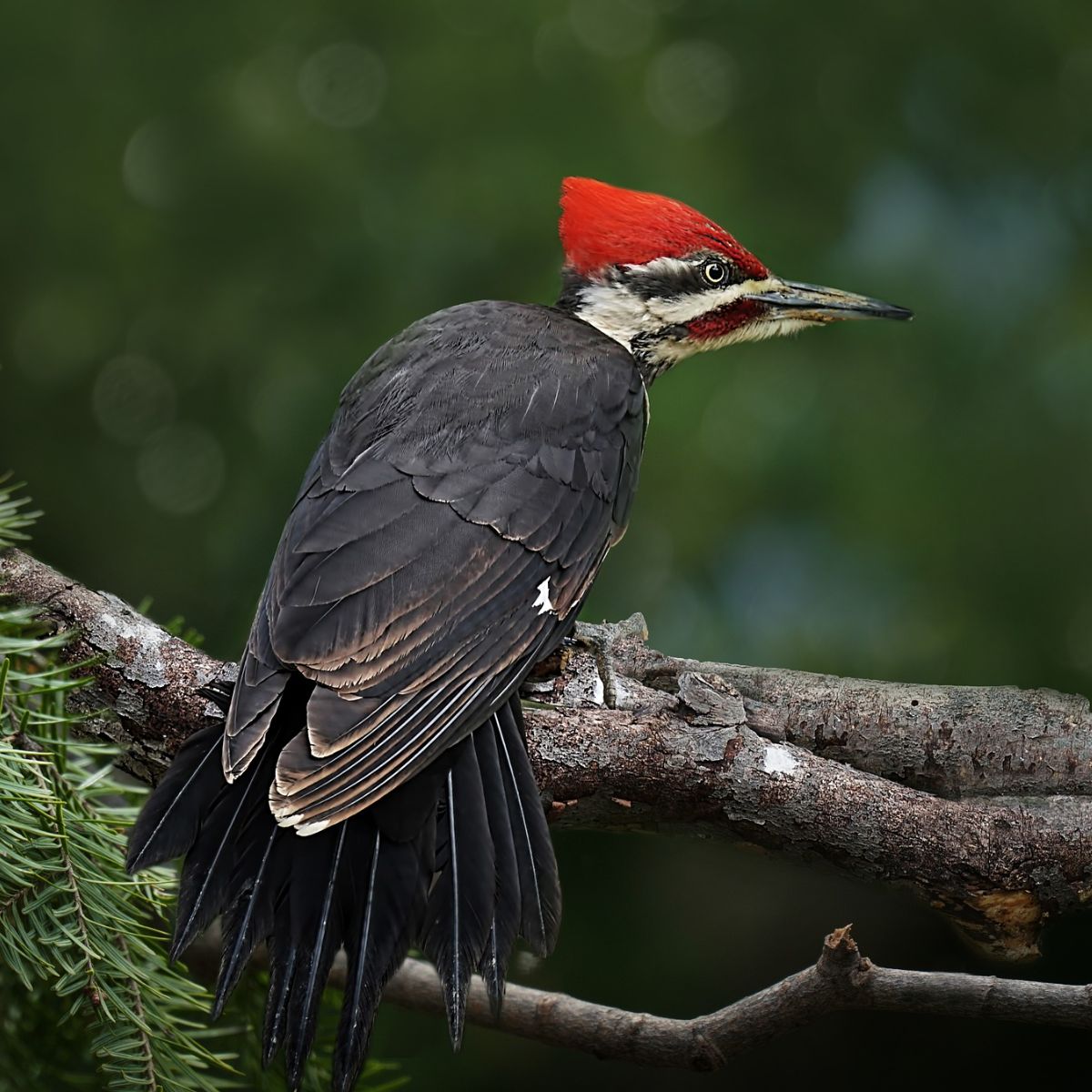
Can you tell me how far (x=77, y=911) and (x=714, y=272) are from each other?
159 cm

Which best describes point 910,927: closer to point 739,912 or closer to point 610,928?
point 739,912

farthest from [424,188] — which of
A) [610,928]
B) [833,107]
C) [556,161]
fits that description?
[610,928]

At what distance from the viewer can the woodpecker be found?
1630 millimetres

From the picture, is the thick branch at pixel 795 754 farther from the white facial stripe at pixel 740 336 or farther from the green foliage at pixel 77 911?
the white facial stripe at pixel 740 336

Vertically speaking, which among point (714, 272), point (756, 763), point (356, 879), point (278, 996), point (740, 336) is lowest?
point (278, 996)

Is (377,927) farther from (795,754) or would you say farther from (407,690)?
(795,754)

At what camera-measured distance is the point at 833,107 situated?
318cm

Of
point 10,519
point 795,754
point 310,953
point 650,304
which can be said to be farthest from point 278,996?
point 650,304

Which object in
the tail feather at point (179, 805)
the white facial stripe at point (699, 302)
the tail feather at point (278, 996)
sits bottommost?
the tail feather at point (278, 996)

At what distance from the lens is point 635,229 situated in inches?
104

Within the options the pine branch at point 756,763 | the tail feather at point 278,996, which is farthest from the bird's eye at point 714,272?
the tail feather at point 278,996

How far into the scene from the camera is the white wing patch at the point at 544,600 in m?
1.99

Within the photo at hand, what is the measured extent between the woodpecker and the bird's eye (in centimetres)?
31

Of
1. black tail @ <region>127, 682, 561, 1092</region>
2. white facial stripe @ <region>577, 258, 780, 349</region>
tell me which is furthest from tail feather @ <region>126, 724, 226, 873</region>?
white facial stripe @ <region>577, 258, 780, 349</region>
